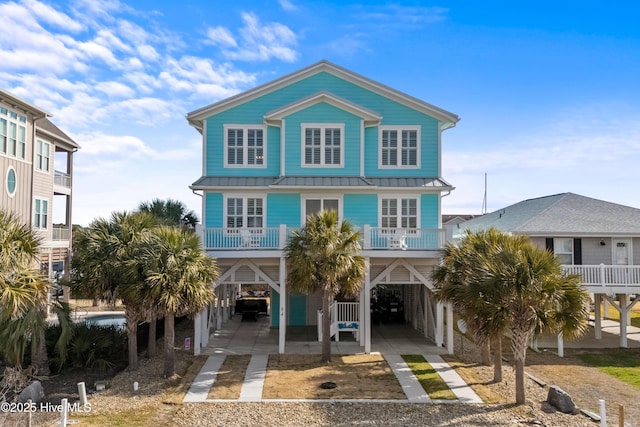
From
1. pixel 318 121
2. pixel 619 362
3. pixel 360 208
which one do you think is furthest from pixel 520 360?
pixel 318 121

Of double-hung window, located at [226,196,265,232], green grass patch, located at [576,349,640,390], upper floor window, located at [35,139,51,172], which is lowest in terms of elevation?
green grass patch, located at [576,349,640,390]

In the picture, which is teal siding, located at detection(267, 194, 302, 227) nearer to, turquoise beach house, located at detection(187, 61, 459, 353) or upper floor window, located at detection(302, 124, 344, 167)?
turquoise beach house, located at detection(187, 61, 459, 353)

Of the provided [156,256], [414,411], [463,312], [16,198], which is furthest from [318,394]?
[16,198]

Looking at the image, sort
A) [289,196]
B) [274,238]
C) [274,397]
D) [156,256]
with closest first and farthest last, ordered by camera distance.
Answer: [274,397], [156,256], [274,238], [289,196]

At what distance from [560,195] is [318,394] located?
18.5m

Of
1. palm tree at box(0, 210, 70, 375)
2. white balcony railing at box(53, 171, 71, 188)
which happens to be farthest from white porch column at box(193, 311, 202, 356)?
white balcony railing at box(53, 171, 71, 188)

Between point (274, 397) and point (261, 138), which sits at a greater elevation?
point (261, 138)

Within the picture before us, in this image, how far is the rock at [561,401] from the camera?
11.2 meters

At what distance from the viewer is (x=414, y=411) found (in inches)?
436

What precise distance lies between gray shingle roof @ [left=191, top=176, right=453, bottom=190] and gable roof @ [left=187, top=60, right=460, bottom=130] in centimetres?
278

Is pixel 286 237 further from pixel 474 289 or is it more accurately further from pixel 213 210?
pixel 474 289

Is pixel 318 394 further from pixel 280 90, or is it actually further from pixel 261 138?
pixel 280 90

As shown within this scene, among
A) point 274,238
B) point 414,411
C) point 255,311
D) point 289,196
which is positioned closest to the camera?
point 414,411

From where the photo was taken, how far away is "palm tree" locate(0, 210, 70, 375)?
927 cm
